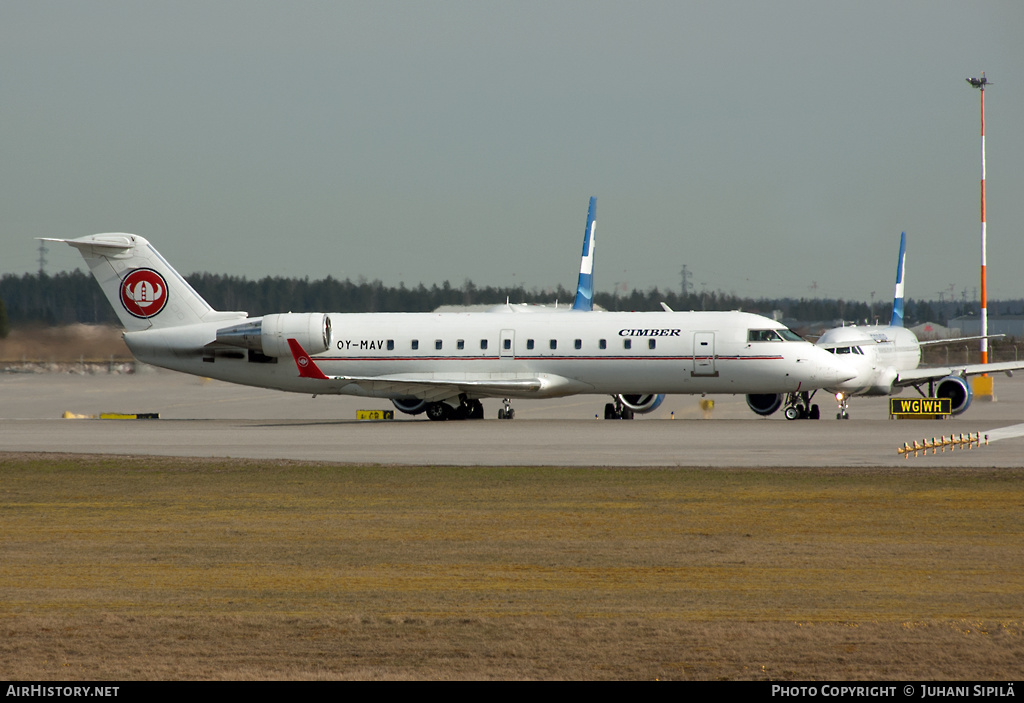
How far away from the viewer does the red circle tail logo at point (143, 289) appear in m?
41.0

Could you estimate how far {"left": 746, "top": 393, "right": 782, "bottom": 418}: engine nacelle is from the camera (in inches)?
1634

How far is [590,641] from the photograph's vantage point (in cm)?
912

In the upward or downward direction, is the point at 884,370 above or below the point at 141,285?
below

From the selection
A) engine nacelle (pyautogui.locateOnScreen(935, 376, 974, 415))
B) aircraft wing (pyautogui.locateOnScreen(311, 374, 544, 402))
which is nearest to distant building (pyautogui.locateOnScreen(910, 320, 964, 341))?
engine nacelle (pyautogui.locateOnScreen(935, 376, 974, 415))

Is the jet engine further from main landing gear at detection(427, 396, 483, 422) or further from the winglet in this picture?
main landing gear at detection(427, 396, 483, 422)

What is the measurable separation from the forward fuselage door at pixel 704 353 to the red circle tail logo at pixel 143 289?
61.2 ft

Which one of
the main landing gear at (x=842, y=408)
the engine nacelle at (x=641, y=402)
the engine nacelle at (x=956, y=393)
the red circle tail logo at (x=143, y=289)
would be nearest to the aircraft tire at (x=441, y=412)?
the engine nacelle at (x=641, y=402)

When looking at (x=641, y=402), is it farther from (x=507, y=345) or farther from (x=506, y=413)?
(x=507, y=345)

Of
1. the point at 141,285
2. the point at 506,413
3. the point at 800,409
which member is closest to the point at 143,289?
the point at 141,285

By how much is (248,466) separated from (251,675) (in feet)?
51.1

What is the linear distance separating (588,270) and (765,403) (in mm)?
31852

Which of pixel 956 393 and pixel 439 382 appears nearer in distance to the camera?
pixel 439 382

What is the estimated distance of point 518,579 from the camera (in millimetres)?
11734
